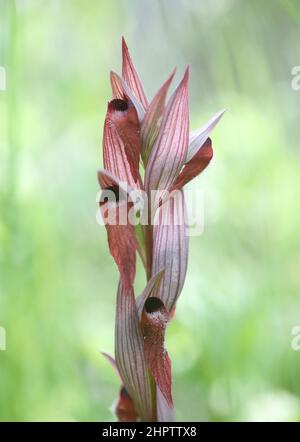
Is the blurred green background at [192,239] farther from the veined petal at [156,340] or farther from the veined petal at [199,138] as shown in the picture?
the veined petal at [199,138]

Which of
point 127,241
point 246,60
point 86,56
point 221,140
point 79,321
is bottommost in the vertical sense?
point 79,321

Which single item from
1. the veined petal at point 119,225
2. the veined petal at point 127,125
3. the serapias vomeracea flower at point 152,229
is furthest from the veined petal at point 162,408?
the veined petal at point 127,125

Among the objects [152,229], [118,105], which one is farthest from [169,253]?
[118,105]

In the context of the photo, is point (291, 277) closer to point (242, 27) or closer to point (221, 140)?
point (221, 140)

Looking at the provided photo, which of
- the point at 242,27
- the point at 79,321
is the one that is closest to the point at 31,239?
the point at 79,321

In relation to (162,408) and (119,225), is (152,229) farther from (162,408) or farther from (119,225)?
(162,408)
